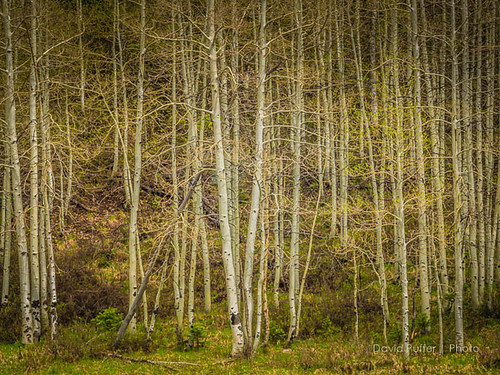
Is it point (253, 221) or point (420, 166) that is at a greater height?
point (420, 166)

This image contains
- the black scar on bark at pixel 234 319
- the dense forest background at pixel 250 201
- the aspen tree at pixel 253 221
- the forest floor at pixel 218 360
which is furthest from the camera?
the dense forest background at pixel 250 201

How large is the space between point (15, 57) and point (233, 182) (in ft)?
30.6

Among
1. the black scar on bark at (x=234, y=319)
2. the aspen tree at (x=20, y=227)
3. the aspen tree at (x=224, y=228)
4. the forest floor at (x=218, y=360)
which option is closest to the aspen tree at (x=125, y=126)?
the aspen tree at (x=224, y=228)

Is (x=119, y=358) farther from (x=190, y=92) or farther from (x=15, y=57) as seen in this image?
(x=15, y=57)

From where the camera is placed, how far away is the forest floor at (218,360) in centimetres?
841

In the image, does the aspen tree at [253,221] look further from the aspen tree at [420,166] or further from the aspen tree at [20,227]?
the aspen tree at [20,227]

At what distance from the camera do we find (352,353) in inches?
387

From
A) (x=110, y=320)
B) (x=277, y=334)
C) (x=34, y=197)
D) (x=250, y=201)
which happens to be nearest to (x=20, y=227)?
(x=34, y=197)

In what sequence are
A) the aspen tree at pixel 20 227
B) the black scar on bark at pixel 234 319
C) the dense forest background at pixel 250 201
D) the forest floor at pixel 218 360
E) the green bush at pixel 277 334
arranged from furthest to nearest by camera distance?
the green bush at pixel 277 334
the aspen tree at pixel 20 227
the dense forest background at pixel 250 201
the black scar on bark at pixel 234 319
the forest floor at pixel 218 360

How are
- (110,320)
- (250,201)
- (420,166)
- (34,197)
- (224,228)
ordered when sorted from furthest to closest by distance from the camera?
(250,201) < (110,320) < (34,197) < (420,166) < (224,228)

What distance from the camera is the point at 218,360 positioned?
9219mm

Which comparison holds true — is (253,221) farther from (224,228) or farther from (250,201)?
(250,201)

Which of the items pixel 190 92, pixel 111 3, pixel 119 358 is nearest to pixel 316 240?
pixel 190 92

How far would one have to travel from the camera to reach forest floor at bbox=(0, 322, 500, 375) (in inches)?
331
